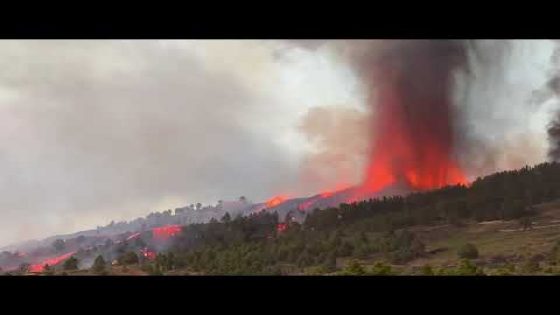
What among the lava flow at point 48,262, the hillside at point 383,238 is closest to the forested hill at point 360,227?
the hillside at point 383,238

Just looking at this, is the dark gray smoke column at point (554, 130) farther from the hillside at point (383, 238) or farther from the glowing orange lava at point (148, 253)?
the glowing orange lava at point (148, 253)

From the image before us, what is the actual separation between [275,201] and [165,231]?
29.3 inches

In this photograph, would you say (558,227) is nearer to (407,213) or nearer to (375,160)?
(407,213)

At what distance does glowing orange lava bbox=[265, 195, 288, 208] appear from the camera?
3885 millimetres

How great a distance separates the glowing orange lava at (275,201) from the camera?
12.7 feet

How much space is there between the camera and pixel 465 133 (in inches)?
156

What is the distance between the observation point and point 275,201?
3.90 m

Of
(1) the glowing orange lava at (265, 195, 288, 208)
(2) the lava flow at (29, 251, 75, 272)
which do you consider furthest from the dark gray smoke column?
(2) the lava flow at (29, 251, 75, 272)

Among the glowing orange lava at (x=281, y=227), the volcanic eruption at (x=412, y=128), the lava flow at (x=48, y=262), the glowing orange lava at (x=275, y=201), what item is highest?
the volcanic eruption at (x=412, y=128)

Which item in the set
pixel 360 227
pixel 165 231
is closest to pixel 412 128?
pixel 360 227

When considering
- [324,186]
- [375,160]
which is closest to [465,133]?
[375,160]

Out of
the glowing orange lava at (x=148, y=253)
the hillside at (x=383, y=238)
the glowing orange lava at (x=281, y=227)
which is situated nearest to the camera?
the hillside at (x=383, y=238)

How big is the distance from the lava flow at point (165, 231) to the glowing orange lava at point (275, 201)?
0.60 meters
